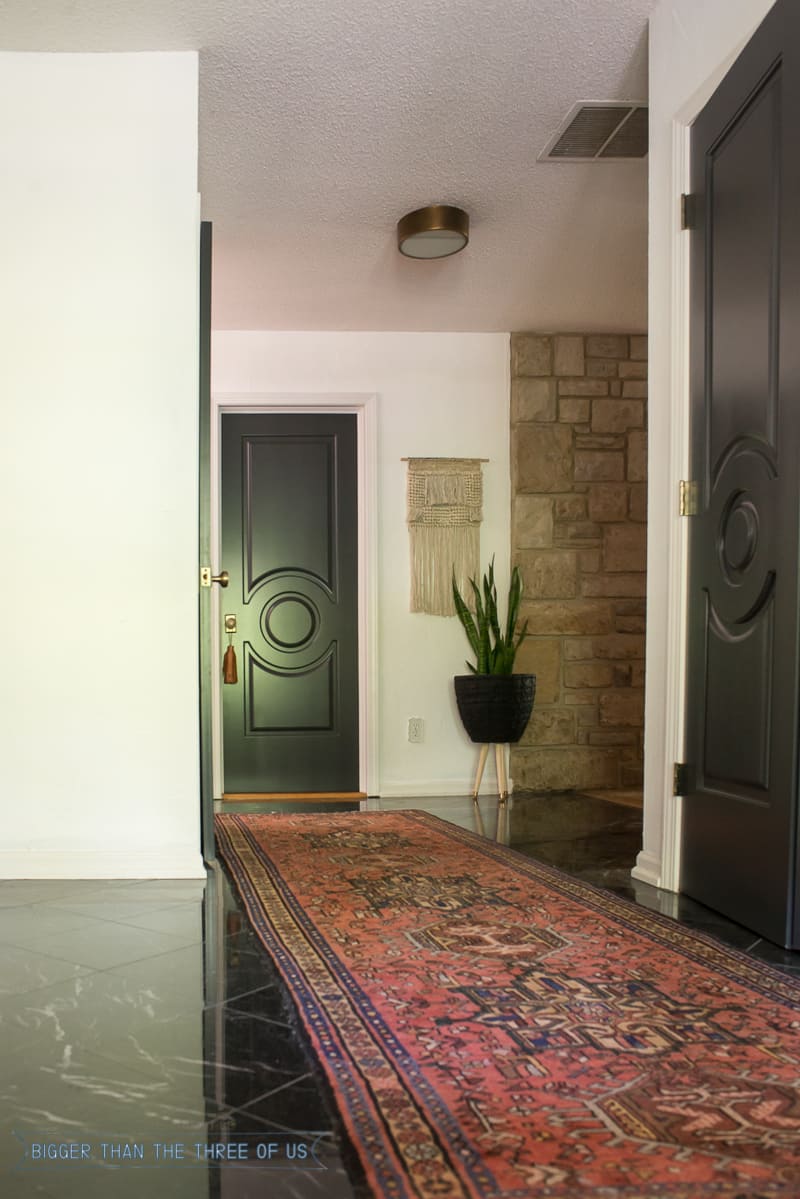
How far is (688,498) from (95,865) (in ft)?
6.78

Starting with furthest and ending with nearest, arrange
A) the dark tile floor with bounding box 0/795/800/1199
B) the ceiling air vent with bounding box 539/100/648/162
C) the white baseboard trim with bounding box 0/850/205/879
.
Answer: the ceiling air vent with bounding box 539/100/648/162 → the white baseboard trim with bounding box 0/850/205/879 → the dark tile floor with bounding box 0/795/800/1199

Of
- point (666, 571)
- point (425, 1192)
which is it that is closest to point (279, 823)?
point (666, 571)

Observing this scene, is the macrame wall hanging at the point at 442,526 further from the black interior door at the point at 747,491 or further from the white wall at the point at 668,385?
the black interior door at the point at 747,491

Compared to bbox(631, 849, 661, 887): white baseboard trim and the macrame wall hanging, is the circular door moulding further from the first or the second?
bbox(631, 849, 661, 887): white baseboard trim

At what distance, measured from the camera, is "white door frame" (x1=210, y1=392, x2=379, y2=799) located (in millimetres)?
5664

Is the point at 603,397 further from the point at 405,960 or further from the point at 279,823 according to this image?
Result: the point at 405,960

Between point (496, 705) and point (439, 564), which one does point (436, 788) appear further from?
point (439, 564)

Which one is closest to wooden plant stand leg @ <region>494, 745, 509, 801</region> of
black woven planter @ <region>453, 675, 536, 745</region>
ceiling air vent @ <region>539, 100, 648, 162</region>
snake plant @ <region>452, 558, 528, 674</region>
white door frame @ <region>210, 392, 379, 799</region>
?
black woven planter @ <region>453, 675, 536, 745</region>

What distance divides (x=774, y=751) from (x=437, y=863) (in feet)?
4.36

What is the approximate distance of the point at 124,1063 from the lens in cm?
152

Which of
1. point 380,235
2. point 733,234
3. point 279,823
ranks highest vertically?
point 380,235

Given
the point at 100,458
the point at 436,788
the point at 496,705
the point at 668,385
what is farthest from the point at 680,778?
the point at 436,788

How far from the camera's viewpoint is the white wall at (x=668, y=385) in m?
2.85

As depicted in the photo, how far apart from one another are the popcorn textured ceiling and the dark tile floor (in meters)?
2.54
